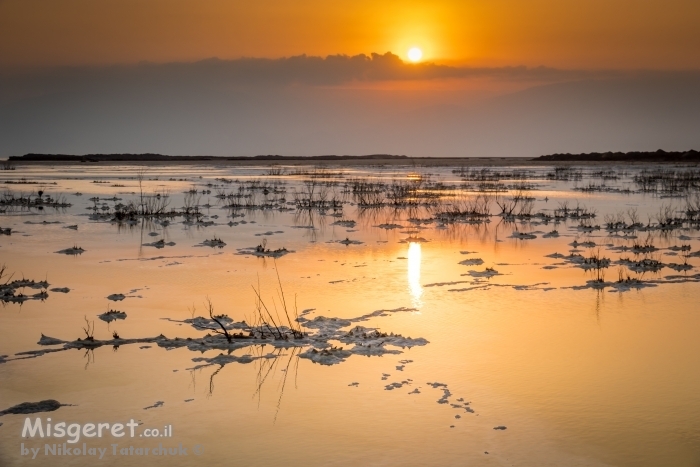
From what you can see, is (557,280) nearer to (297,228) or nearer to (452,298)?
(452,298)

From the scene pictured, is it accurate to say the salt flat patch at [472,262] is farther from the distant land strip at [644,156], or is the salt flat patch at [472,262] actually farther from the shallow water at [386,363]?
the distant land strip at [644,156]

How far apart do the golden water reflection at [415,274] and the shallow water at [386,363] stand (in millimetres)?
66

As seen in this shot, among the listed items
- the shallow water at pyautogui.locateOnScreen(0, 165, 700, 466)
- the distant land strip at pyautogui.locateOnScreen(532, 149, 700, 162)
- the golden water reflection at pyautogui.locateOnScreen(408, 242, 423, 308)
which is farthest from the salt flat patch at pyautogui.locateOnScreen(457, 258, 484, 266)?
the distant land strip at pyautogui.locateOnScreen(532, 149, 700, 162)

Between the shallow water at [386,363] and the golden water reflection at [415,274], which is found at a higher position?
the golden water reflection at [415,274]

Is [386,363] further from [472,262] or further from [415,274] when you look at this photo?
[472,262]

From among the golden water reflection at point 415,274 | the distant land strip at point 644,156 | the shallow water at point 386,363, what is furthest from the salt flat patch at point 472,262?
the distant land strip at point 644,156

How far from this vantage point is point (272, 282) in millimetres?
11367

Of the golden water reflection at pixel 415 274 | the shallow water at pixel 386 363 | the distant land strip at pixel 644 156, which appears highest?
the distant land strip at pixel 644 156

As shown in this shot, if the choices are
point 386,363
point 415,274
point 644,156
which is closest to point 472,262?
point 415,274

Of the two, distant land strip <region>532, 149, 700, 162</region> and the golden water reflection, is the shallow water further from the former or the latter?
distant land strip <region>532, 149, 700, 162</region>

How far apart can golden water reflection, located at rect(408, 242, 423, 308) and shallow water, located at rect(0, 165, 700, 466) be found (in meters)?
0.07

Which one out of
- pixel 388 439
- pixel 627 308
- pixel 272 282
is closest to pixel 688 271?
pixel 627 308

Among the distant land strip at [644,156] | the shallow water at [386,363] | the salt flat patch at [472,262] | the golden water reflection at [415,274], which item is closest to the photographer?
the shallow water at [386,363]

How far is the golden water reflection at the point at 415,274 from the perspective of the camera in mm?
10141
